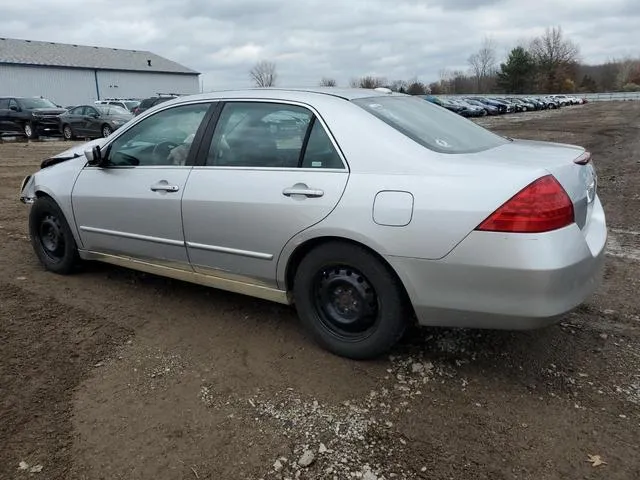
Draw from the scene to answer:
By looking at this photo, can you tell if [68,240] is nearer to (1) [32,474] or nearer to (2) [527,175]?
(1) [32,474]

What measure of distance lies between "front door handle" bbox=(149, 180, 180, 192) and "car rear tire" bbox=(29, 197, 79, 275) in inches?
49.6

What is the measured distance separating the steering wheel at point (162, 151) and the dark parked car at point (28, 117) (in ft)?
69.2

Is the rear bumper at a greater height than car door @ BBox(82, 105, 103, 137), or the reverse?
car door @ BBox(82, 105, 103, 137)

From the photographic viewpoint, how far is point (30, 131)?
903 inches

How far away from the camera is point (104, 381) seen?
3201mm

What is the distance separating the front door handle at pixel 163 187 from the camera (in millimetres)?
3796

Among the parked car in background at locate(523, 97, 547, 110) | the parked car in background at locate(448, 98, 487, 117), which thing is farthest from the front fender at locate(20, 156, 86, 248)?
the parked car in background at locate(523, 97, 547, 110)

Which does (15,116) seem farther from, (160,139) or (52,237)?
(160,139)

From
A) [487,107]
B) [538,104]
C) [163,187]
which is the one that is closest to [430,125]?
[163,187]

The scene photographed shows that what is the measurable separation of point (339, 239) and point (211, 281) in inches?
45.3

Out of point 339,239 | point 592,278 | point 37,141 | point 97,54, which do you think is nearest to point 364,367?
point 339,239

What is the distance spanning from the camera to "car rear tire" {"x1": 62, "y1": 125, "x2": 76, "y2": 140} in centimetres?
2209

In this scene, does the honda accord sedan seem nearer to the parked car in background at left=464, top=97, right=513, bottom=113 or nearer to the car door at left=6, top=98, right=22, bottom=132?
the car door at left=6, top=98, right=22, bottom=132

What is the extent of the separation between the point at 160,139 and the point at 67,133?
20450mm
